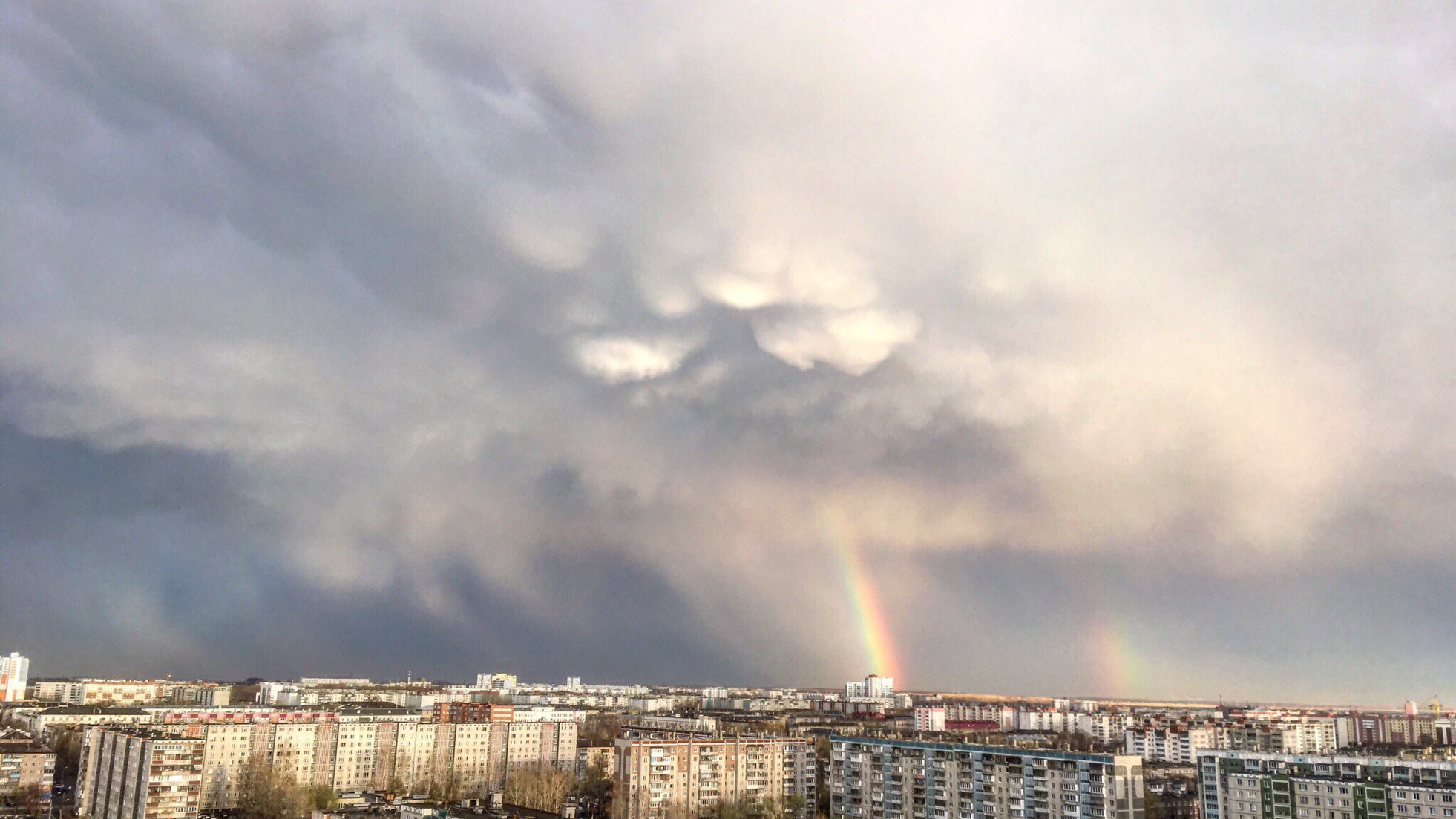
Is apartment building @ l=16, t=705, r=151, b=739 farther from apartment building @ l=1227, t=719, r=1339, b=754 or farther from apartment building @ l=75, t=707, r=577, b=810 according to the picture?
apartment building @ l=1227, t=719, r=1339, b=754

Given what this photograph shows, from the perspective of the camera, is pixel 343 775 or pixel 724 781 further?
pixel 343 775

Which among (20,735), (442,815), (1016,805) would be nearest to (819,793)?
(1016,805)

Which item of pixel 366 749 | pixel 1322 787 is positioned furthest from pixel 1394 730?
pixel 366 749

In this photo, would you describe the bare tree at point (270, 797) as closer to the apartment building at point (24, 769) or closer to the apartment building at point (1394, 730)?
the apartment building at point (24, 769)

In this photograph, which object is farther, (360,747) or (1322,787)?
(360,747)

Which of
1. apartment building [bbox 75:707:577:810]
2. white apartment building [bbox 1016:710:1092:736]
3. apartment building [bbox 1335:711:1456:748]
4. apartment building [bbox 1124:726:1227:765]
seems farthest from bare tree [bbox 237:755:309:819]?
apartment building [bbox 1335:711:1456:748]

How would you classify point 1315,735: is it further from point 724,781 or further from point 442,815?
point 442,815

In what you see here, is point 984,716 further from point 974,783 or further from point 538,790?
point 974,783
